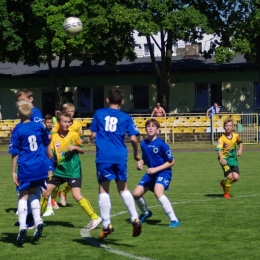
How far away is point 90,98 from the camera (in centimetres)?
5381

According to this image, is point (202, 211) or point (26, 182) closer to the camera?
point (26, 182)

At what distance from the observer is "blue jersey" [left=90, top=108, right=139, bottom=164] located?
930cm

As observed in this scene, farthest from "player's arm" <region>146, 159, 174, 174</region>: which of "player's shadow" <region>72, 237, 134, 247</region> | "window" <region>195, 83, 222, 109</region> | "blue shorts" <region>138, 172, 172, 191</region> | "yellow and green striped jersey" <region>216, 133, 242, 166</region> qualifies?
"window" <region>195, 83, 222, 109</region>

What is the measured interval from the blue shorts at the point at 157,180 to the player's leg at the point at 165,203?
0.24ft

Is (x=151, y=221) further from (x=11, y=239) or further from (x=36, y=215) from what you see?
(x=36, y=215)

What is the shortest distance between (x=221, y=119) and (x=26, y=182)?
25462mm

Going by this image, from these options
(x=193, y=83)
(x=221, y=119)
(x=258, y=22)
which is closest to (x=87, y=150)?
(x=221, y=119)

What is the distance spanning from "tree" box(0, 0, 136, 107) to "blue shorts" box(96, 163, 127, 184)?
100 ft

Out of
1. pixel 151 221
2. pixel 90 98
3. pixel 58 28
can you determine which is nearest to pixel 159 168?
pixel 151 221

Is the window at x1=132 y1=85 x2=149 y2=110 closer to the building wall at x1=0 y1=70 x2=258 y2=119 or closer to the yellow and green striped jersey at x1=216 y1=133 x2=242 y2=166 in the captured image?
the building wall at x1=0 y1=70 x2=258 y2=119

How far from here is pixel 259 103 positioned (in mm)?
50375

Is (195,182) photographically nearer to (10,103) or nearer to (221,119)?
(221,119)

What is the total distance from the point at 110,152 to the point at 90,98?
44666mm

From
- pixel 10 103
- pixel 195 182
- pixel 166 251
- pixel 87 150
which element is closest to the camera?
pixel 166 251
